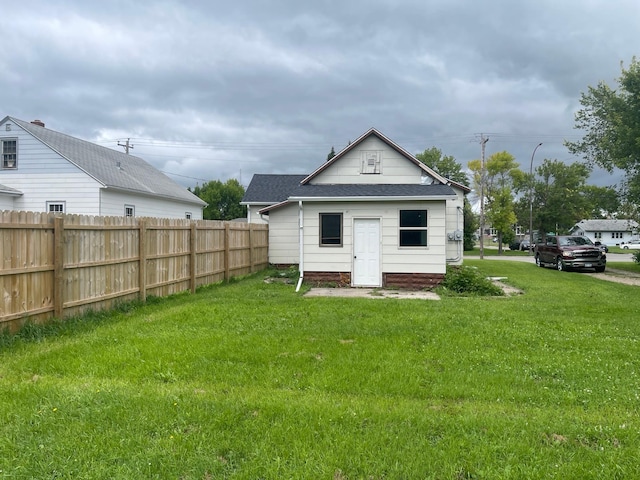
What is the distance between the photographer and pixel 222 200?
189 ft

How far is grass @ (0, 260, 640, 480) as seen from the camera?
310 cm

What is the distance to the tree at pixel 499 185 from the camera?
41.2 meters

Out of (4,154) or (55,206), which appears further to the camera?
(4,154)

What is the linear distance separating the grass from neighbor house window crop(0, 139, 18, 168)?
50.7 ft

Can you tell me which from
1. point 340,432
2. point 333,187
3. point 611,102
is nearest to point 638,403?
point 340,432

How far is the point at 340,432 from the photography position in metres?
3.51

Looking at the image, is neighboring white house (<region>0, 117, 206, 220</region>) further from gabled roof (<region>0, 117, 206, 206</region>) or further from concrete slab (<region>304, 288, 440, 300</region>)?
concrete slab (<region>304, 288, 440, 300</region>)

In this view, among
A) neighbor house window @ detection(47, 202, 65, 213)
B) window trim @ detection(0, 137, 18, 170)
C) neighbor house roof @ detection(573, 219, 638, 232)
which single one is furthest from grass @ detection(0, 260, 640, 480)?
neighbor house roof @ detection(573, 219, 638, 232)

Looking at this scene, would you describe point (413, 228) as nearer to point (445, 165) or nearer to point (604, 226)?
point (445, 165)

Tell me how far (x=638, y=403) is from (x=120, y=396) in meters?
5.02

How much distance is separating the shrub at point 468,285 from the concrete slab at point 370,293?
75cm

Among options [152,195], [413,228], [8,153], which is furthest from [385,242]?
[8,153]

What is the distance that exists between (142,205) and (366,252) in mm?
14024

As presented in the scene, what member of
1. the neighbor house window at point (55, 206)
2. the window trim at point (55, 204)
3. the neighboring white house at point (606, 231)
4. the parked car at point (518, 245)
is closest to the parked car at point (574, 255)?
the window trim at point (55, 204)
